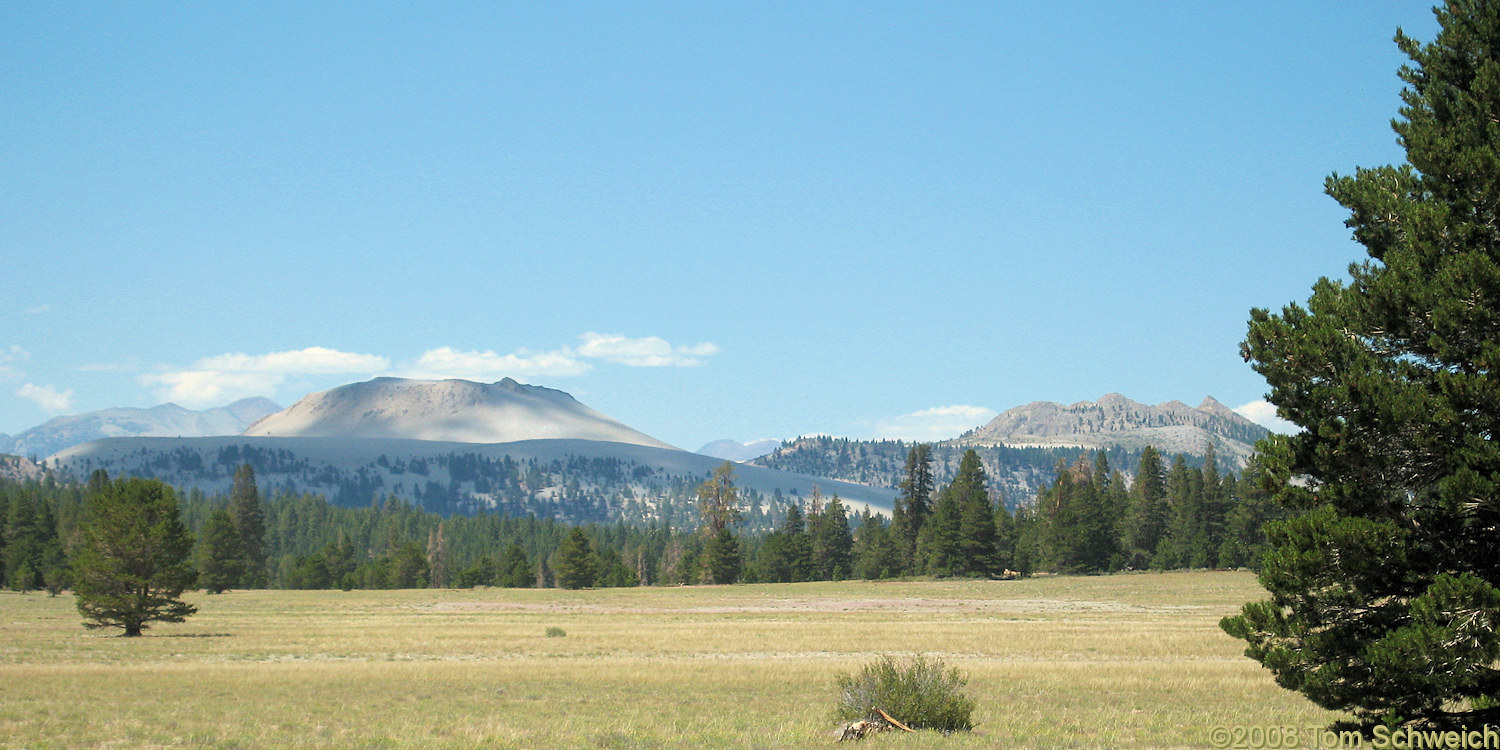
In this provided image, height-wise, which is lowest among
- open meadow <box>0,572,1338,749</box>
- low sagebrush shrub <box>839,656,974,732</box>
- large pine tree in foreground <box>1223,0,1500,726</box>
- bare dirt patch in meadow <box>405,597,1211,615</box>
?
bare dirt patch in meadow <box>405,597,1211,615</box>

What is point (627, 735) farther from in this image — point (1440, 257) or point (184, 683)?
point (184, 683)

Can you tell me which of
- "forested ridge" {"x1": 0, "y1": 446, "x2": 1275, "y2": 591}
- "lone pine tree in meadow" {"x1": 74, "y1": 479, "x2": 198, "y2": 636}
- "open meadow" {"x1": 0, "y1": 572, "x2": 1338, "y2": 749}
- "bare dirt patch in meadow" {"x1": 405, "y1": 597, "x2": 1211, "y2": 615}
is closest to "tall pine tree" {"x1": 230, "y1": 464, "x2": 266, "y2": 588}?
"forested ridge" {"x1": 0, "y1": 446, "x2": 1275, "y2": 591}

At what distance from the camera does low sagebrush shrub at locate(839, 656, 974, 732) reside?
1888 cm

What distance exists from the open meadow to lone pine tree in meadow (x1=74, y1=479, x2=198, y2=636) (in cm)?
193

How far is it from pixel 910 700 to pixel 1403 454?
10076mm

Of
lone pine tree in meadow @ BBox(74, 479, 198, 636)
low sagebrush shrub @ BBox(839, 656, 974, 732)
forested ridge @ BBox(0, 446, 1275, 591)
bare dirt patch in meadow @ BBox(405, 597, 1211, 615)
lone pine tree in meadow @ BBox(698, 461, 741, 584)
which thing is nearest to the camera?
low sagebrush shrub @ BBox(839, 656, 974, 732)

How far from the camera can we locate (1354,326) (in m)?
12.0

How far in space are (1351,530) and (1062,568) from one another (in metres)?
106

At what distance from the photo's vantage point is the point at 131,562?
4850cm

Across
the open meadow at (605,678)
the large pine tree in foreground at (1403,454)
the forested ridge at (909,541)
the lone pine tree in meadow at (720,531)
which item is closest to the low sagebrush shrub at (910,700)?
the open meadow at (605,678)

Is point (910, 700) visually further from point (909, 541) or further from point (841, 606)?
point (909, 541)

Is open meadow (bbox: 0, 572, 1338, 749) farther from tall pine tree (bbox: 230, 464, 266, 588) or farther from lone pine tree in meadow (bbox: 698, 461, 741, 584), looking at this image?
tall pine tree (bbox: 230, 464, 266, 588)

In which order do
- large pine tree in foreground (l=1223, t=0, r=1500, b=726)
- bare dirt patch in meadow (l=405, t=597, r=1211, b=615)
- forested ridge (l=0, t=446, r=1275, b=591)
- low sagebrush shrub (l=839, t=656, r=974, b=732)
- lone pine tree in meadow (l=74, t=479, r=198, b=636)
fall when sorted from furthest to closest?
forested ridge (l=0, t=446, r=1275, b=591)
bare dirt patch in meadow (l=405, t=597, r=1211, b=615)
lone pine tree in meadow (l=74, t=479, r=198, b=636)
low sagebrush shrub (l=839, t=656, r=974, b=732)
large pine tree in foreground (l=1223, t=0, r=1500, b=726)

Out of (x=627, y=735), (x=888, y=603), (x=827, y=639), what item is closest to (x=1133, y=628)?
(x=827, y=639)
